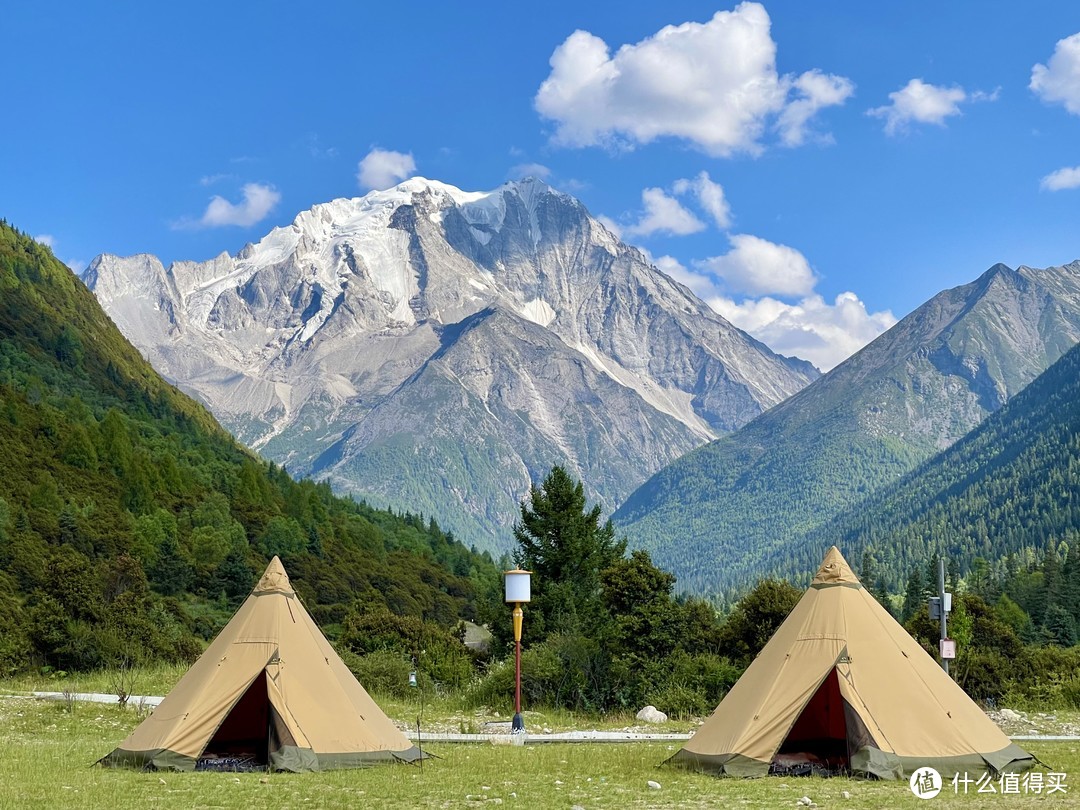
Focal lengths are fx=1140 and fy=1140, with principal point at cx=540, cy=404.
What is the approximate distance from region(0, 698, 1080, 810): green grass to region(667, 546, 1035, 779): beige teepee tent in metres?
0.80

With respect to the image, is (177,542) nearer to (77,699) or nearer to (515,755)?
(77,699)

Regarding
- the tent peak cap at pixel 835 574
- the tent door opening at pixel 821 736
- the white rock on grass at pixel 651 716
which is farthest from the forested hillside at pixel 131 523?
the tent peak cap at pixel 835 574

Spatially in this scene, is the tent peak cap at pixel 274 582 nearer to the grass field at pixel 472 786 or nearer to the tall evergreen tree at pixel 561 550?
the grass field at pixel 472 786

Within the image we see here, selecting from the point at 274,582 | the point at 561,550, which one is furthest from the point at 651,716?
the point at 561,550

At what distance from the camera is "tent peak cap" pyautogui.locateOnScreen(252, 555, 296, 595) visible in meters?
25.3

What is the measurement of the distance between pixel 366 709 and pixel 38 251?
192927 millimetres

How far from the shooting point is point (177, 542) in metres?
107

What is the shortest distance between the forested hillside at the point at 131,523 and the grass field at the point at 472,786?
84.0ft

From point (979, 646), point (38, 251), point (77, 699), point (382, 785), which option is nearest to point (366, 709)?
point (382, 785)

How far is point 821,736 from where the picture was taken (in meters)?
25.6

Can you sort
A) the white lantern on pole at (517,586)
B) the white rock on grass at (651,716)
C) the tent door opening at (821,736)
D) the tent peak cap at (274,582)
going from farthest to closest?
the white rock on grass at (651,716)
the white lantern on pole at (517,586)
the tent peak cap at (274,582)
the tent door opening at (821,736)

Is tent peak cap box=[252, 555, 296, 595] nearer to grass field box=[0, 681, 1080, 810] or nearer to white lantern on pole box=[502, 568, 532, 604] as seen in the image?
grass field box=[0, 681, 1080, 810]

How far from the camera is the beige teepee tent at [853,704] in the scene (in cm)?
2116

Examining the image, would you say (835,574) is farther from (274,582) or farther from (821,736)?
(274,582)
